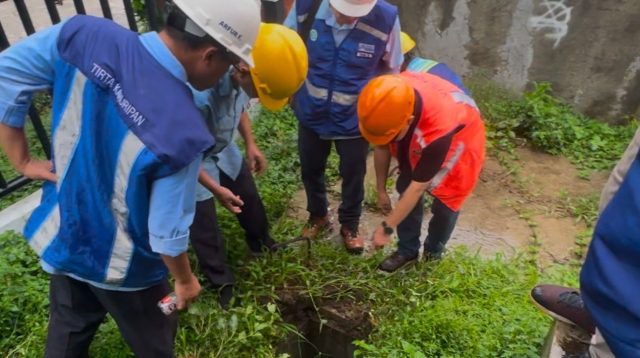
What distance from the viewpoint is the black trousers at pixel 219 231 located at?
A: 272 cm

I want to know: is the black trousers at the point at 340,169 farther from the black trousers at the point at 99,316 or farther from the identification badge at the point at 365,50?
the black trousers at the point at 99,316

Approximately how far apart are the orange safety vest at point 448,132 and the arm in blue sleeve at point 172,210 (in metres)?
1.36

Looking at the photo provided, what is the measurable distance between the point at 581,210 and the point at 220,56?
3.61 meters

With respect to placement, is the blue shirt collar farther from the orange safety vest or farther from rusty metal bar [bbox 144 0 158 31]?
rusty metal bar [bbox 144 0 158 31]

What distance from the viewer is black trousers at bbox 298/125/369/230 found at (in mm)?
3215

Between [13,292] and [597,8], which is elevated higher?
[597,8]

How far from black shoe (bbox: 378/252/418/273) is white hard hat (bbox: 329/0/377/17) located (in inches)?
58.7

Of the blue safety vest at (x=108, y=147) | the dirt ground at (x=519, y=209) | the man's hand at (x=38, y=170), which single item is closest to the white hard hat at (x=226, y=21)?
the blue safety vest at (x=108, y=147)

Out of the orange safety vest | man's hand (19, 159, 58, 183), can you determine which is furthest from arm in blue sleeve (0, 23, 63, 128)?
the orange safety vest

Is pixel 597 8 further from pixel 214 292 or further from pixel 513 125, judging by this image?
pixel 214 292

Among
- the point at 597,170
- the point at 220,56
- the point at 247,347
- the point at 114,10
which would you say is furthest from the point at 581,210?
the point at 114,10

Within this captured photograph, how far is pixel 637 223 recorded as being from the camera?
4.61 feet

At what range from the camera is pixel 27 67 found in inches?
64.2

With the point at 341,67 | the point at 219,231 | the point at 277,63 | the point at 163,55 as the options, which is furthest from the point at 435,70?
the point at 163,55
